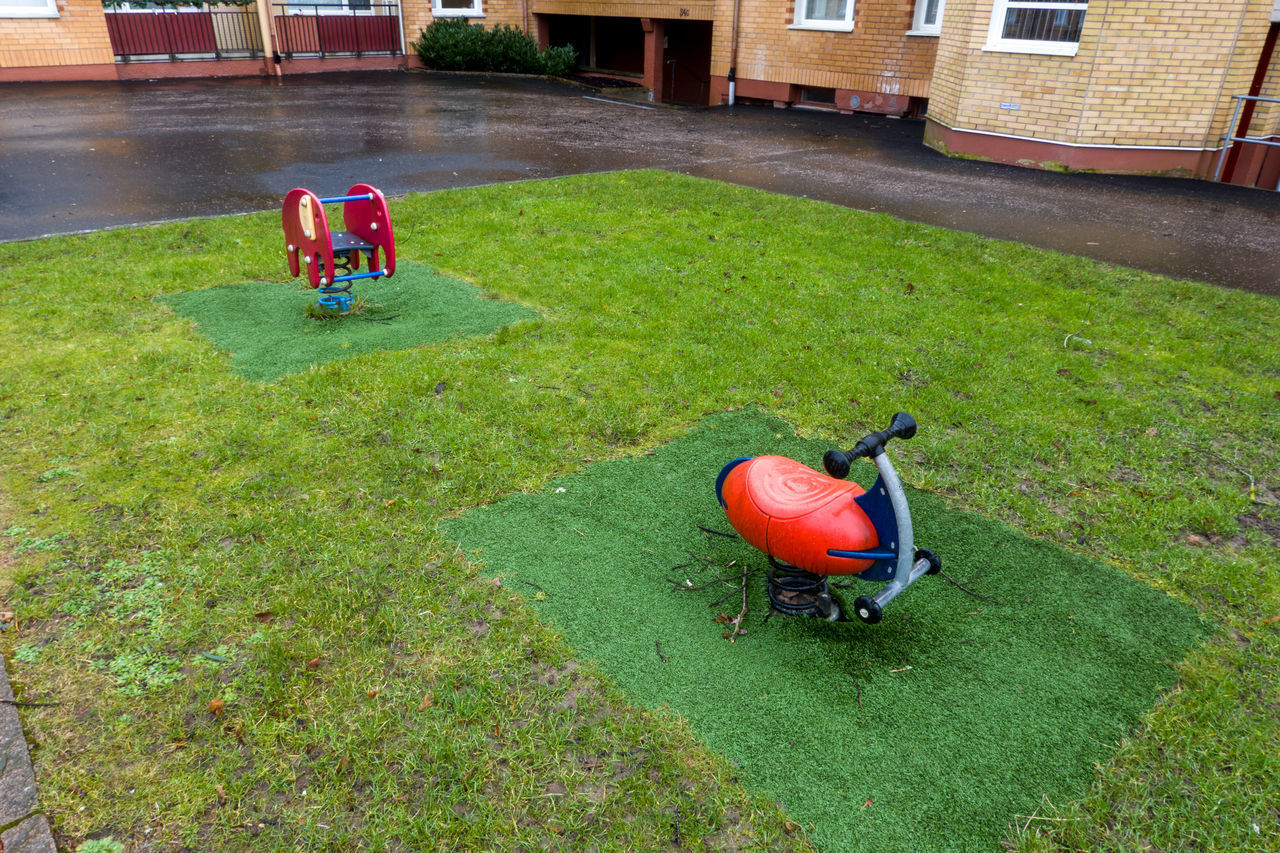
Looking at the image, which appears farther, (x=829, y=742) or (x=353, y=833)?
(x=829, y=742)

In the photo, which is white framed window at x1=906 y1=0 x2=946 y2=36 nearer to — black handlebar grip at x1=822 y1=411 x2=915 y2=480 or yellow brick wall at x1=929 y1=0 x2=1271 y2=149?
yellow brick wall at x1=929 y1=0 x2=1271 y2=149

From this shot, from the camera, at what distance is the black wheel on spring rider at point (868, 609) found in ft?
10.2

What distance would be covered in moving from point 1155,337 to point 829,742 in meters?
5.21

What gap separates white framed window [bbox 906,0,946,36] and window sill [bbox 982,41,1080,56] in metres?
3.55

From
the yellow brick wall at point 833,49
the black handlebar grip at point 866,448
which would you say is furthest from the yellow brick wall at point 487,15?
the black handlebar grip at point 866,448

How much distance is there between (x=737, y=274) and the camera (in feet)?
25.3

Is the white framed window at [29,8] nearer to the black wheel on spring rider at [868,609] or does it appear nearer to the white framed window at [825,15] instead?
the white framed window at [825,15]

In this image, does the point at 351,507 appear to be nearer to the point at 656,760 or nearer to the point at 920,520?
the point at 656,760

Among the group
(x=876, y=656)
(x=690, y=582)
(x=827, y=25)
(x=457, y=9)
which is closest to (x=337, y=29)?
(x=457, y=9)

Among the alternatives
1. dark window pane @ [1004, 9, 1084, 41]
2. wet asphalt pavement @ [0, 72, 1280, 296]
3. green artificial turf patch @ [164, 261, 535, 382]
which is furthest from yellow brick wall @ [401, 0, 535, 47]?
green artificial turf patch @ [164, 261, 535, 382]

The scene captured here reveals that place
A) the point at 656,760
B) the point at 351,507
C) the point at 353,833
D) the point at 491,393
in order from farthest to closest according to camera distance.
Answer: the point at 491,393 → the point at 351,507 → the point at 656,760 → the point at 353,833

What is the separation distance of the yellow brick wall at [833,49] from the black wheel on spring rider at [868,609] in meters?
15.6

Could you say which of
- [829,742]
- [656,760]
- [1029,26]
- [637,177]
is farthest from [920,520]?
[1029,26]

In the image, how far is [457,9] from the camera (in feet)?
83.3
